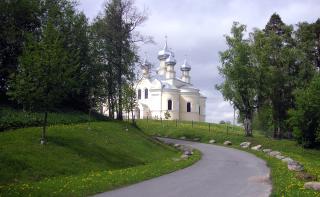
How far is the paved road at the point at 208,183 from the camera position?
1630 centimetres

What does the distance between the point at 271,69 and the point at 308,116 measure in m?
8.11

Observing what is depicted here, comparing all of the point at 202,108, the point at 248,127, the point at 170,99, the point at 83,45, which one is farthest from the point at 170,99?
the point at 83,45

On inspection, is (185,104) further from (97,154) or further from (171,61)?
(97,154)

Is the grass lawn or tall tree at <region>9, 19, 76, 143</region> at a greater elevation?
tall tree at <region>9, 19, 76, 143</region>

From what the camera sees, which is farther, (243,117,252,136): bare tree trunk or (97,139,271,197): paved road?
(243,117,252,136): bare tree trunk

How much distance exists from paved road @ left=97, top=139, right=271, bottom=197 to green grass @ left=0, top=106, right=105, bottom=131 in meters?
11.2

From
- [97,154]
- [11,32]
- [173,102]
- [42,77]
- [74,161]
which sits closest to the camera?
[74,161]

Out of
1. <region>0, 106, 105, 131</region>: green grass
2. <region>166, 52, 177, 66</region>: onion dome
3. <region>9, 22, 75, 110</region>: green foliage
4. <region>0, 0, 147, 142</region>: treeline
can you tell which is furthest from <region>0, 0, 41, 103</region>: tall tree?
<region>166, 52, 177, 66</region>: onion dome

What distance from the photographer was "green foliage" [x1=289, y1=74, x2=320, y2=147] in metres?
41.6

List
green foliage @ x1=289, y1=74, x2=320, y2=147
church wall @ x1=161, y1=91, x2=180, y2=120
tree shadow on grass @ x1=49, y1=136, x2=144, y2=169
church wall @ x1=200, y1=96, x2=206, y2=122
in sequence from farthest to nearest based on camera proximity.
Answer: church wall @ x1=200, y1=96, x2=206, y2=122 < church wall @ x1=161, y1=91, x2=180, y2=120 < green foliage @ x1=289, y1=74, x2=320, y2=147 < tree shadow on grass @ x1=49, y1=136, x2=144, y2=169

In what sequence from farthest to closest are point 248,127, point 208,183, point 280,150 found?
1. point 248,127
2. point 280,150
3. point 208,183

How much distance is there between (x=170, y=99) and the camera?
88.8 metres

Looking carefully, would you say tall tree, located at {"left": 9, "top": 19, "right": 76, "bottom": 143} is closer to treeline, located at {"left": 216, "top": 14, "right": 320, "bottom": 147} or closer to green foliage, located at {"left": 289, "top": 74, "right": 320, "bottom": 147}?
green foliage, located at {"left": 289, "top": 74, "right": 320, "bottom": 147}

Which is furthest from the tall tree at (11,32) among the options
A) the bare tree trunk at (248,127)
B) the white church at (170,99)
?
the white church at (170,99)
